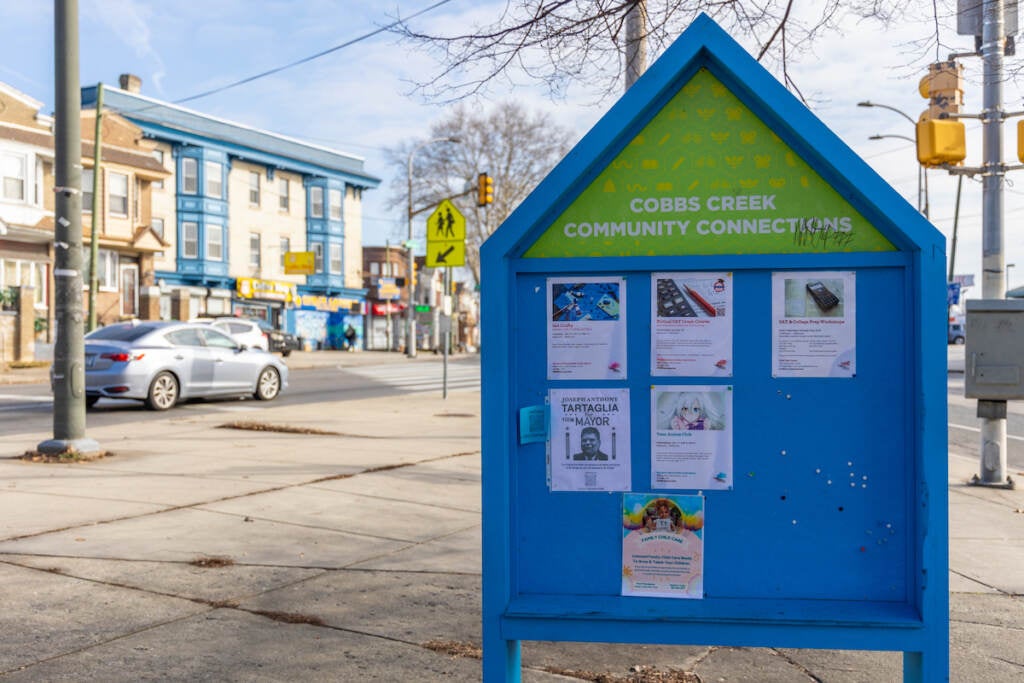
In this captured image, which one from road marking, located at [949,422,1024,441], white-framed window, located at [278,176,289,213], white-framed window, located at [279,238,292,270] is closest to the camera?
road marking, located at [949,422,1024,441]

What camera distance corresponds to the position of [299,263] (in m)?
52.9

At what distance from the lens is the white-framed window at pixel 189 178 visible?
48156 mm

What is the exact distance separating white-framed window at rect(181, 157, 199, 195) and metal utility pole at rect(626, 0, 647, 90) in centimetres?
4346

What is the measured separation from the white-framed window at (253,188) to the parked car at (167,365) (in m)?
35.1

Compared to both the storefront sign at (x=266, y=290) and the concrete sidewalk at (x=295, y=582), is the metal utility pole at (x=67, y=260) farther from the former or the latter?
the storefront sign at (x=266, y=290)

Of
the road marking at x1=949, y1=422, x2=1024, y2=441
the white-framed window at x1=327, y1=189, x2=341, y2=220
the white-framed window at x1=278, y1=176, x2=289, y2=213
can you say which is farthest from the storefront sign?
the road marking at x1=949, y1=422, x2=1024, y2=441

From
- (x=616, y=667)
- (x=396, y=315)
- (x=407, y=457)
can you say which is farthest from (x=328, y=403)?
(x=396, y=315)

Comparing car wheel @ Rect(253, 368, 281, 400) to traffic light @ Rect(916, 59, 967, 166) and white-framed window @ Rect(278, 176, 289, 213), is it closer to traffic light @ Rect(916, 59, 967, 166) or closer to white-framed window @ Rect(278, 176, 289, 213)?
traffic light @ Rect(916, 59, 967, 166)

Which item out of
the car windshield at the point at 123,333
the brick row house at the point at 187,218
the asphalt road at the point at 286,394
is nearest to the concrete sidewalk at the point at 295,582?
the asphalt road at the point at 286,394

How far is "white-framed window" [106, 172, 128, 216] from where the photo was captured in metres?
39.8

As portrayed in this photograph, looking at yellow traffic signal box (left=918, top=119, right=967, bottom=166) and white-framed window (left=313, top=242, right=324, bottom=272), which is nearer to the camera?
yellow traffic signal box (left=918, top=119, right=967, bottom=166)

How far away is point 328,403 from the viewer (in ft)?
60.8

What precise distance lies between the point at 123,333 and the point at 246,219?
36330 millimetres

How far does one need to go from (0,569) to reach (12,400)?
14.6m
